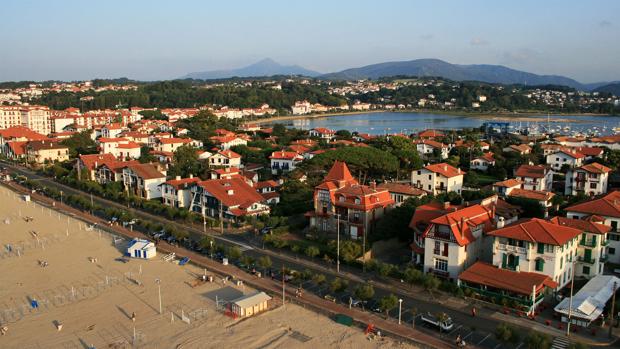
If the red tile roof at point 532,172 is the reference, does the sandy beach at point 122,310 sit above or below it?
below

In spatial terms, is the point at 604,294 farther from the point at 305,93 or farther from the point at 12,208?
the point at 305,93

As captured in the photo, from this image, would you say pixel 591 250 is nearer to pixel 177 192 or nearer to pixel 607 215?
pixel 607 215

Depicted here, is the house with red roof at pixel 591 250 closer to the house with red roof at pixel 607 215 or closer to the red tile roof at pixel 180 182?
the house with red roof at pixel 607 215

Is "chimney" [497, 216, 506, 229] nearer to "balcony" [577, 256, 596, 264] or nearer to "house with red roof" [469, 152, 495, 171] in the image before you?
"balcony" [577, 256, 596, 264]

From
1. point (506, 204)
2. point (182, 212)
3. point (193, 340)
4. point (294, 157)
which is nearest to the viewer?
point (193, 340)

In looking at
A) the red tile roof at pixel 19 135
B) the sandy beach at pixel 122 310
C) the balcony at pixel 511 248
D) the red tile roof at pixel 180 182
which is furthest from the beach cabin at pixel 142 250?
the red tile roof at pixel 19 135

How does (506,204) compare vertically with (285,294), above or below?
above

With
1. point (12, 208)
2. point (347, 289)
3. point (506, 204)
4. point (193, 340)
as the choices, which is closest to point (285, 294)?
point (347, 289)
